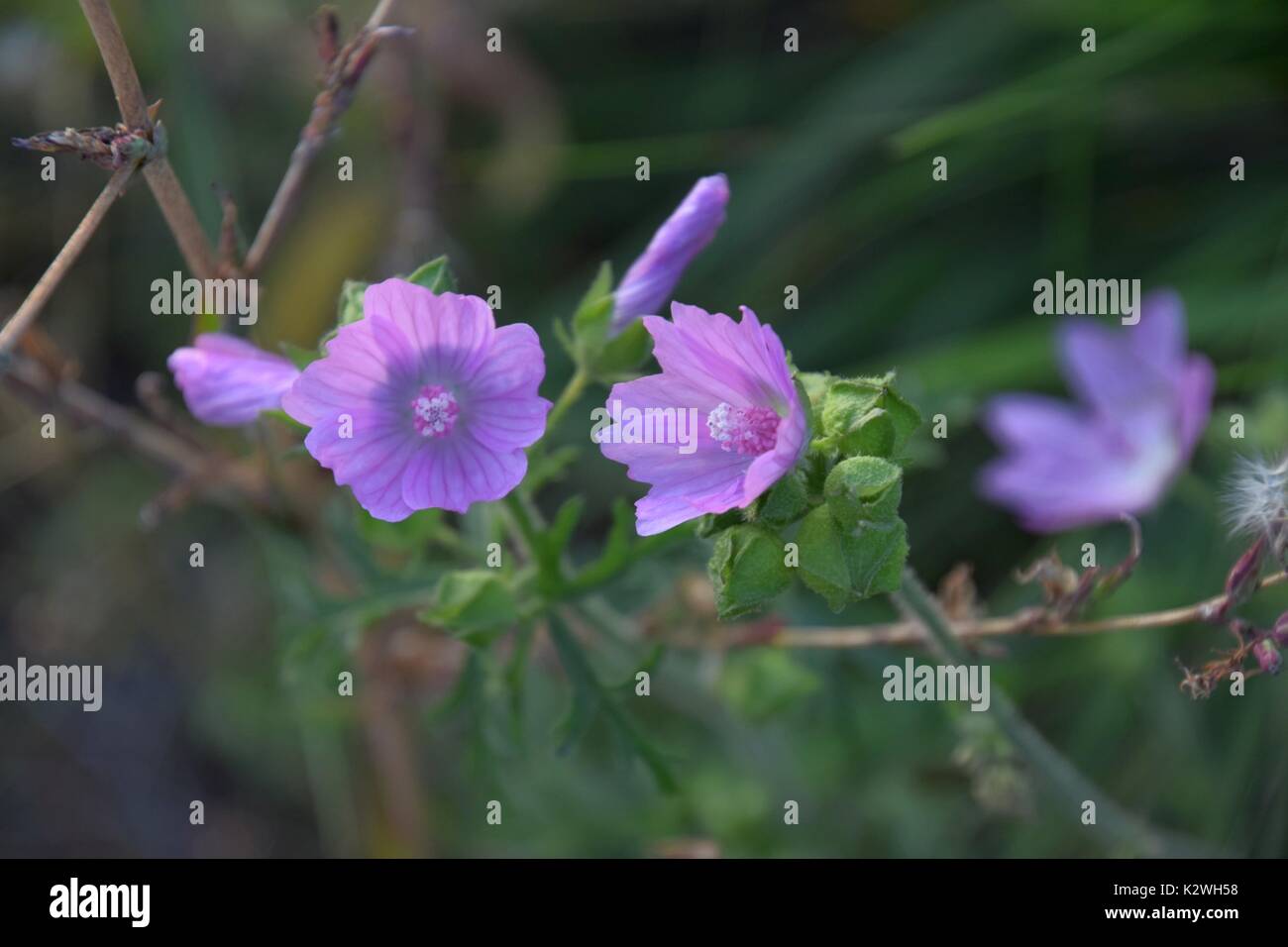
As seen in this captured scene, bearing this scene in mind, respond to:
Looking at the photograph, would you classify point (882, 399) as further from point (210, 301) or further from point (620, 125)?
point (620, 125)

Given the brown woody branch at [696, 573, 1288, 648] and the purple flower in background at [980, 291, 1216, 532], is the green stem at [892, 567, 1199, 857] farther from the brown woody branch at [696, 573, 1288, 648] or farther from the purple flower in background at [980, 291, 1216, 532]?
the purple flower in background at [980, 291, 1216, 532]

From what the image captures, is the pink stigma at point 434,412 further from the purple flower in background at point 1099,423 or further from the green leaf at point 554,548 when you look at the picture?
the purple flower in background at point 1099,423

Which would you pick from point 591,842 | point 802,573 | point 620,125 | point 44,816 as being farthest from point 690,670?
point 44,816

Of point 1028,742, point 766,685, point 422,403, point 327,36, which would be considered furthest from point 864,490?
point 327,36

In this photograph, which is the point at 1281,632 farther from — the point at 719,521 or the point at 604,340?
the point at 604,340

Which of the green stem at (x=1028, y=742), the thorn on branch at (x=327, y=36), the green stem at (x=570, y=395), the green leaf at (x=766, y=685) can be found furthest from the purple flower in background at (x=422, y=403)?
the green leaf at (x=766, y=685)
